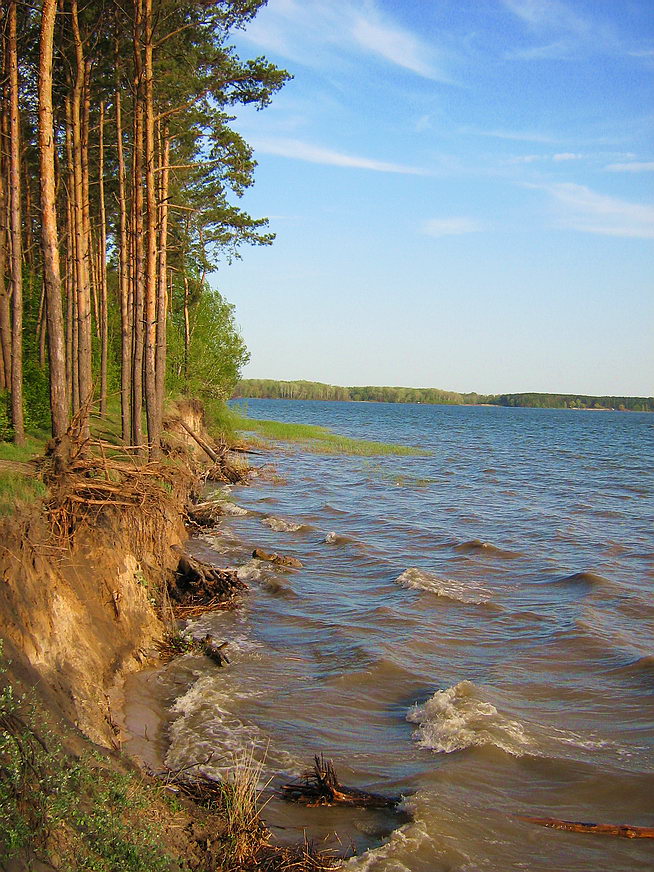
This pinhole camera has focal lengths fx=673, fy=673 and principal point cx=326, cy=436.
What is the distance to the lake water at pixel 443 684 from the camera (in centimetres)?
609

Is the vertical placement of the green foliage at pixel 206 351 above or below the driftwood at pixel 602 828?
above

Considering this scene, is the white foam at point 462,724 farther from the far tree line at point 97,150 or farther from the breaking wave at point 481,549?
the breaking wave at point 481,549

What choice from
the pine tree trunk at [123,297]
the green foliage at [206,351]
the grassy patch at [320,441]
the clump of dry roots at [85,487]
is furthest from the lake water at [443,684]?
the grassy patch at [320,441]

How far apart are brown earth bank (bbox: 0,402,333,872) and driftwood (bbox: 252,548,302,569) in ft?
10.1

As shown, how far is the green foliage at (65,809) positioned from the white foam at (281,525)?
1435 cm

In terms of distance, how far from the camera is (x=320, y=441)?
159ft

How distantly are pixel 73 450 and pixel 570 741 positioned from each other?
23.7ft

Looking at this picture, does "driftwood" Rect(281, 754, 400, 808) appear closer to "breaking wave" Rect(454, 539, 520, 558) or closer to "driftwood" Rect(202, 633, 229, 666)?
"driftwood" Rect(202, 633, 229, 666)

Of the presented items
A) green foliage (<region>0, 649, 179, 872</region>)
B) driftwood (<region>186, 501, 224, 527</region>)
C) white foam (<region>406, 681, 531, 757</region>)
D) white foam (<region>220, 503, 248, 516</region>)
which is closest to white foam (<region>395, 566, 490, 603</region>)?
white foam (<region>406, 681, 531, 757</region>)

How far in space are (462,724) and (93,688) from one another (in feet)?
13.9

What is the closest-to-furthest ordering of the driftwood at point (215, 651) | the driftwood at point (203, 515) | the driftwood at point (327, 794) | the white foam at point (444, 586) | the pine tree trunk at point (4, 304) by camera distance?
1. the driftwood at point (327, 794)
2. the driftwood at point (215, 651)
3. the white foam at point (444, 586)
4. the pine tree trunk at point (4, 304)
5. the driftwood at point (203, 515)

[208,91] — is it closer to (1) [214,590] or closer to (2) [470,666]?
(1) [214,590]

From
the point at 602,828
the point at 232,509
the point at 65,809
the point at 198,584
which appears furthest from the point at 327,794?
the point at 232,509

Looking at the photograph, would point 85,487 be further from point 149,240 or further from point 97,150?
point 97,150
